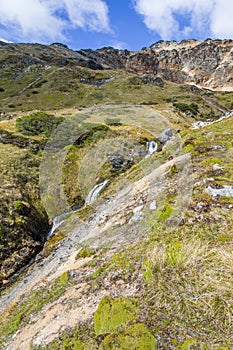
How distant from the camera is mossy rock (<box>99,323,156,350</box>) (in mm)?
6062

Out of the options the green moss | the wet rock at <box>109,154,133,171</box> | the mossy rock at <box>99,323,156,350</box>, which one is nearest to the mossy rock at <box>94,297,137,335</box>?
the mossy rock at <box>99,323,156,350</box>

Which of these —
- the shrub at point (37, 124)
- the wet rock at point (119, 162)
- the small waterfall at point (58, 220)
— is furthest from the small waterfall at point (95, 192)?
the shrub at point (37, 124)

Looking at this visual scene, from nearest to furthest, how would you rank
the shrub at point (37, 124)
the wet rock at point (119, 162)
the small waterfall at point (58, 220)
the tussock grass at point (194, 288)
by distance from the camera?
the tussock grass at point (194, 288)
the small waterfall at point (58, 220)
the wet rock at point (119, 162)
the shrub at point (37, 124)

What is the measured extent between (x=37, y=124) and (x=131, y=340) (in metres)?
46.2

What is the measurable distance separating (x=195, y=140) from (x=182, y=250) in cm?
1815

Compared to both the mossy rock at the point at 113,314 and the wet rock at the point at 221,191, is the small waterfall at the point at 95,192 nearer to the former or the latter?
the wet rock at the point at 221,191

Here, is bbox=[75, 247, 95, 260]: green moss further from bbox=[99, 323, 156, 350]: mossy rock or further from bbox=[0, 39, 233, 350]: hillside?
bbox=[99, 323, 156, 350]: mossy rock

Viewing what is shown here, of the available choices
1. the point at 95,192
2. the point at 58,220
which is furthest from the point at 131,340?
the point at 95,192

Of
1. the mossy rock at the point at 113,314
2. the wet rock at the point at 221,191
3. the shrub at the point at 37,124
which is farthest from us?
the shrub at the point at 37,124

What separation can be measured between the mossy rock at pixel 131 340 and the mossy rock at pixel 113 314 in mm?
327

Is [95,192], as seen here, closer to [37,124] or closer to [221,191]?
[221,191]

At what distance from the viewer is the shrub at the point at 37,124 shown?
4501 cm

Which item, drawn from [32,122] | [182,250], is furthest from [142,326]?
[32,122]

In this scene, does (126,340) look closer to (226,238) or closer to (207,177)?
(226,238)
